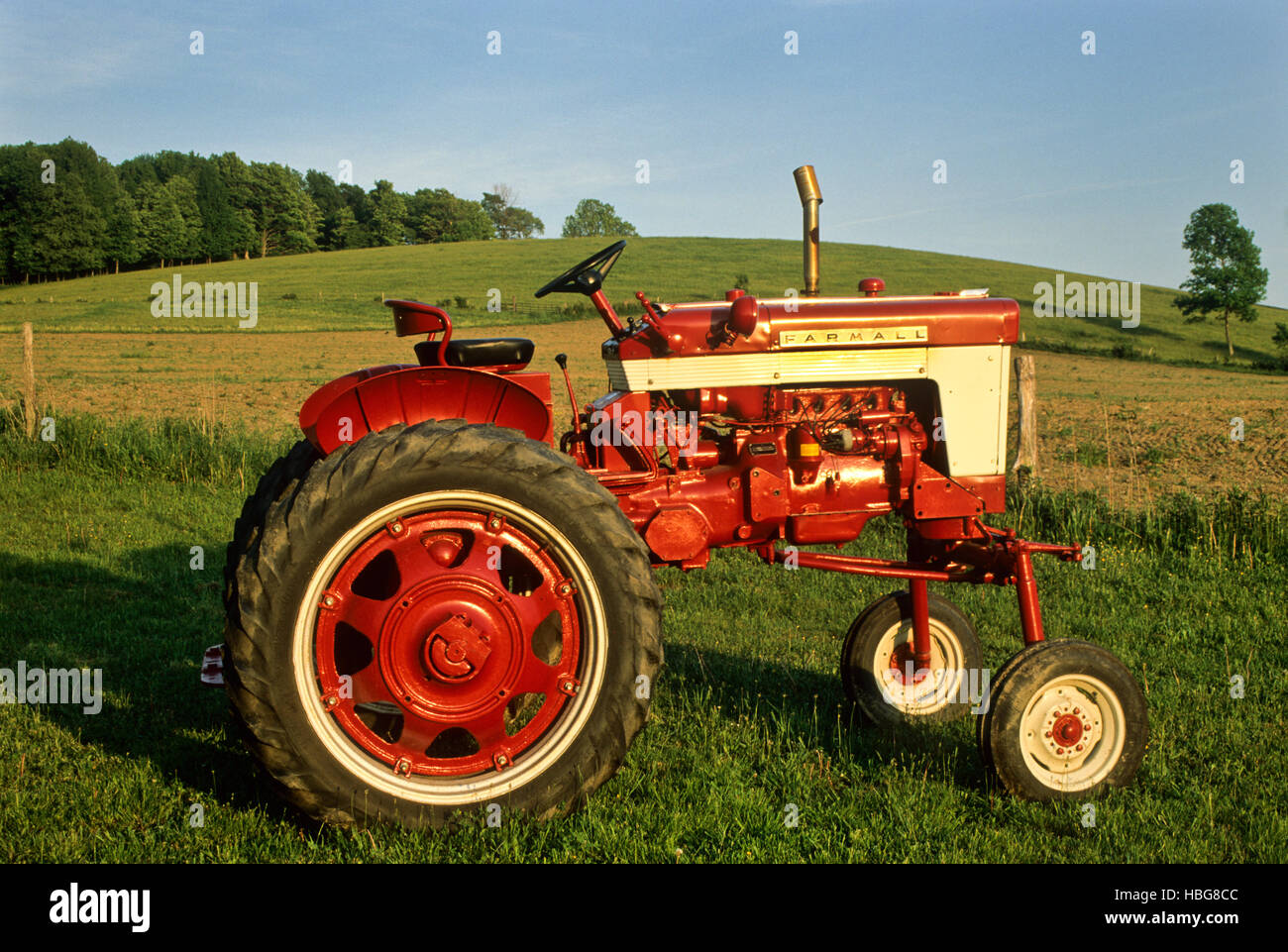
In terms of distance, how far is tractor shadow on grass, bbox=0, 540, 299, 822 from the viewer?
3.55 meters

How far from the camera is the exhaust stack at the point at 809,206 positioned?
367cm

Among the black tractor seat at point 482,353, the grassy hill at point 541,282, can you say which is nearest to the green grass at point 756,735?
the black tractor seat at point 482,353

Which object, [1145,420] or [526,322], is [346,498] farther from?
[526,322]

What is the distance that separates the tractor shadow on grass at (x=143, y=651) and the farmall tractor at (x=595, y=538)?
572mm

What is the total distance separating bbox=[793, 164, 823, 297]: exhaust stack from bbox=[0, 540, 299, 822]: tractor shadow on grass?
2665 mm

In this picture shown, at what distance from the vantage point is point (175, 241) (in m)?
59.9

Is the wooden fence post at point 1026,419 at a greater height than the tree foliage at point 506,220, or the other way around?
the tree foliage at point 506,220

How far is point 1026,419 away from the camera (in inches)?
365

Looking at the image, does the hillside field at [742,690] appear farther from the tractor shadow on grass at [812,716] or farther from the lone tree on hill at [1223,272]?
the lone tree on hill at [1223,272]
